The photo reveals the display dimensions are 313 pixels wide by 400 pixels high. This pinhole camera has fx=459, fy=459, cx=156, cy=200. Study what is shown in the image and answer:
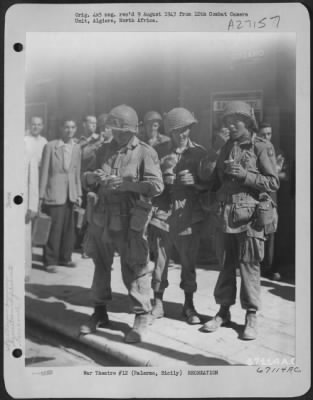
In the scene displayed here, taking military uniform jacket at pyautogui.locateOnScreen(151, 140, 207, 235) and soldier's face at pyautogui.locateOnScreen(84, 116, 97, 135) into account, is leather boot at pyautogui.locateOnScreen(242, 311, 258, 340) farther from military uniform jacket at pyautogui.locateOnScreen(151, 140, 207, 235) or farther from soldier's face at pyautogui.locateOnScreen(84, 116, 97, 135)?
soldier's face at pyautogui.locateOnScreen(84, 116, 97, 135)

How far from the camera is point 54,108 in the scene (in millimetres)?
1796

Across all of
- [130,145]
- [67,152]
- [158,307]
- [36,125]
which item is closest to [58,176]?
[67,152]

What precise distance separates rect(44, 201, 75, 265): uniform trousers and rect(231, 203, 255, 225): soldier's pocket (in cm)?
64

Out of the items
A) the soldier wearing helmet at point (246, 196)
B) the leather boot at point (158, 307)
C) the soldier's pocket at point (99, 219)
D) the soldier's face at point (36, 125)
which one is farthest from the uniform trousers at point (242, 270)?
the soldier's face at point (36, 125)

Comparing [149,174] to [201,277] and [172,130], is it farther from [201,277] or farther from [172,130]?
[201,277]

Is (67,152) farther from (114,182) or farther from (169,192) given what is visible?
(169,192)

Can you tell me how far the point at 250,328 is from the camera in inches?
70.1

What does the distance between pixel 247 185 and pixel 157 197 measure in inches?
13.8

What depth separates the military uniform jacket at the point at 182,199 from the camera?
1.79 metres

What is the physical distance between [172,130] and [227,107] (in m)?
0.23

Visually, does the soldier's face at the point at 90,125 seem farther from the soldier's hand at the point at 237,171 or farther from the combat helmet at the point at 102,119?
the soldier's hand at the point at 237,171

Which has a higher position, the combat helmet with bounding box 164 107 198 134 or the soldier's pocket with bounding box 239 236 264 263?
the combat helmet with bounding box 164 107 198 134

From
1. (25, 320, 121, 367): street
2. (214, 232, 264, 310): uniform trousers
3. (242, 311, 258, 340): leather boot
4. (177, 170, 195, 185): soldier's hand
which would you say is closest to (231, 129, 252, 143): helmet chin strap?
(177, 170, 195, 185): soldier's hand

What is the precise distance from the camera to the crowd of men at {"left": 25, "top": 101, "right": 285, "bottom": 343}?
1.77m
